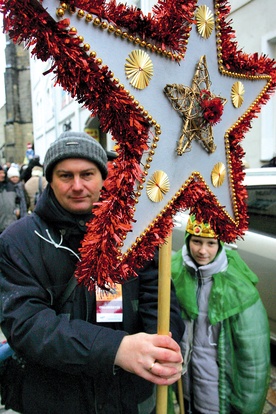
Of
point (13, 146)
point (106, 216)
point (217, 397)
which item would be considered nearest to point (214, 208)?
point (106, 216)

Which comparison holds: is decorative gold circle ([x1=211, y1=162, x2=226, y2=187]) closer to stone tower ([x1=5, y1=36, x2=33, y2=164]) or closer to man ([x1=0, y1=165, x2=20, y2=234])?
man ([x1=0, y1=165, x2=20, y2=234])

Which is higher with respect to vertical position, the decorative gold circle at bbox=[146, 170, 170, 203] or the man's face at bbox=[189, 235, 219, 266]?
the decorative gold circle at bbox=[146, 170, 170, 203]

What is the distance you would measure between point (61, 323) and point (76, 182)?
393mm

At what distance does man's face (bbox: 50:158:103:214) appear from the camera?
3.41 feet

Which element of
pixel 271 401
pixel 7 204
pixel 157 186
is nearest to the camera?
pixel 157 186

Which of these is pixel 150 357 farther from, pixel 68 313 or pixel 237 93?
pixel 237 93

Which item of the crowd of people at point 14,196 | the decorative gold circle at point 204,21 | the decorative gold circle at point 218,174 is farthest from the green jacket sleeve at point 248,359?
the crowd of people at point 14,196

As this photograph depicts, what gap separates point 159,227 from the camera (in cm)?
92

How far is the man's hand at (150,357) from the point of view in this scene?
0.86 m

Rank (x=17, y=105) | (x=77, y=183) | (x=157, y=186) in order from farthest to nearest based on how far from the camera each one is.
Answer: (x=17, y=105), (x=77, y=183), (x=157, y=186)

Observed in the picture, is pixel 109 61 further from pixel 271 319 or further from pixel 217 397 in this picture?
pixel 271 319

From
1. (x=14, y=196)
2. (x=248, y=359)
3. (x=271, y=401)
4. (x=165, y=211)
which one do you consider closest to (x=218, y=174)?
(x=165, y=211)

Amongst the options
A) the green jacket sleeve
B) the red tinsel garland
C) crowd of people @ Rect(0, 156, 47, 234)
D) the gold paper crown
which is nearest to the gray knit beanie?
the red tinsel garland

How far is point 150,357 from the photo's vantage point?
2.83 feet
